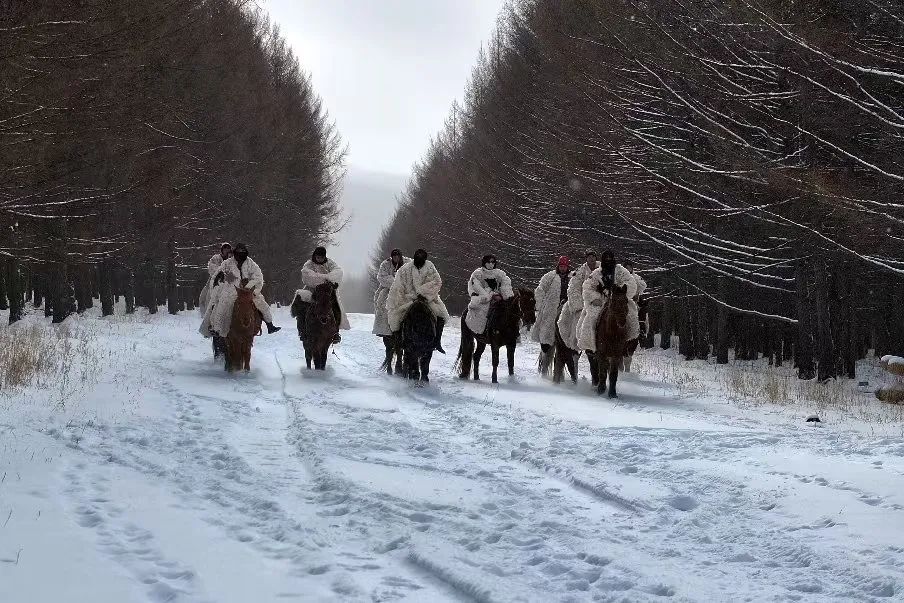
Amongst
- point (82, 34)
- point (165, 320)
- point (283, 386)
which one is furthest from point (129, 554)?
point (165, 320)

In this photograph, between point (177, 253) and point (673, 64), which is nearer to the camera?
point (673, 64)

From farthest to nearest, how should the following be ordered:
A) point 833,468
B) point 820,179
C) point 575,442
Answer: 1. point 820,179
2. point 575,442
3. point 833,468

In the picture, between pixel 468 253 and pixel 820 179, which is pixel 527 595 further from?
pixel 468 253

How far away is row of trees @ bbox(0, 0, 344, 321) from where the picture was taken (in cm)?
1616

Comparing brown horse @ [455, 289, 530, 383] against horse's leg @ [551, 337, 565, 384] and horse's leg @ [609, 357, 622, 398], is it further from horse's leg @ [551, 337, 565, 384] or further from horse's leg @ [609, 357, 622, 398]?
horse's leg @ [609, 357, 622, 398]

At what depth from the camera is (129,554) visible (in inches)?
213

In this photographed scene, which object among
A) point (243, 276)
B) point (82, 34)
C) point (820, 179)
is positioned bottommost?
point (243, 276)

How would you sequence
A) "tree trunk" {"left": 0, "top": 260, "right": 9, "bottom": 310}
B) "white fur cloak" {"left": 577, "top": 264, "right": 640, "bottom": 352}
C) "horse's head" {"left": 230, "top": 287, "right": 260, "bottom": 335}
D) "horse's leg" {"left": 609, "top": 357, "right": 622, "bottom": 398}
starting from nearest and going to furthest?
"horse's leg" {"left": 609, "top": 357, "right": 622, "bottom": 398} < "white fur cloak" {"left": 577, "top": 264, "right": 640, "bottom": 352} < "horse's head" {"left": 230, "top": 287, "right": 260, "bottom": 335} < "tree trunk" {"left": 0, "top": 260, "right": 9, "bottom": 310}

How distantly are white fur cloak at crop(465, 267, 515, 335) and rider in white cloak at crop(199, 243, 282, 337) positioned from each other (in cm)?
329

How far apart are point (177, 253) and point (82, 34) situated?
24.8 m

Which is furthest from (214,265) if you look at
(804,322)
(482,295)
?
(804,322)

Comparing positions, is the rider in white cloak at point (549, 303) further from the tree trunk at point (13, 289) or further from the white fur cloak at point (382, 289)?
the tree trunk at point (13, 289)

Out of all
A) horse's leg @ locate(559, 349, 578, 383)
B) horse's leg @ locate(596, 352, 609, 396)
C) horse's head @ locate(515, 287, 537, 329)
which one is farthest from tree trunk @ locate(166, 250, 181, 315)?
horse's leg @ locate(596, 352, 609, 396)

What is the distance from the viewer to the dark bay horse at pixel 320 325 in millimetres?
17547
